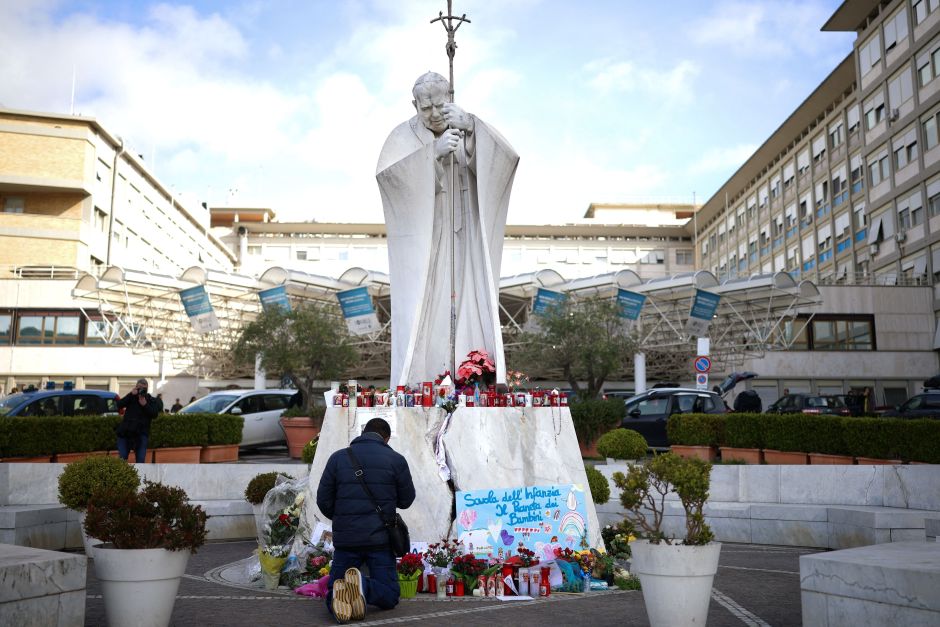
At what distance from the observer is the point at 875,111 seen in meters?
40.7

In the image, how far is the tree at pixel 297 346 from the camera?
976 inches

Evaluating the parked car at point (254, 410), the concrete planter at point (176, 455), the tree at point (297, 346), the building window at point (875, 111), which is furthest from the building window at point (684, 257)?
the concrete planter at point (176, 455)

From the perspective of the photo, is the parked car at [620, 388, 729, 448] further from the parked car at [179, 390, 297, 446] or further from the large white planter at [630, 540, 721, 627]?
the large white planter at [630, 540, 721, 627]

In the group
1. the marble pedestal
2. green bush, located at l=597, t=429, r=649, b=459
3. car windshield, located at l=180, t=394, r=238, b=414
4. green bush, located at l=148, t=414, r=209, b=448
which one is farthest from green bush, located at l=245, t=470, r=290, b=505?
car windshield, located at l=180, t=394, r=238, b=414

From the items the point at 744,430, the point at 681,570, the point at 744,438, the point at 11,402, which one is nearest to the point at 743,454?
the point at 744,438

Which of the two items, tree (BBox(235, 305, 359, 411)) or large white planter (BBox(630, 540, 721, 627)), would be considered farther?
tree (BBox(235, 305, 359, 411))

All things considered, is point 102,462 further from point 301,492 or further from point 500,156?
point 500,156

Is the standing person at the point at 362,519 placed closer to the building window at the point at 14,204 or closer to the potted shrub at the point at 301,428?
the potted shrub at the point at 301,428

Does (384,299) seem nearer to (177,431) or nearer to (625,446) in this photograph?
(177,431)

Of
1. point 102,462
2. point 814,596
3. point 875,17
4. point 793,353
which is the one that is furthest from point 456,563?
point 875,17

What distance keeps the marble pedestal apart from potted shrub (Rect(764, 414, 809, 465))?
6.57m

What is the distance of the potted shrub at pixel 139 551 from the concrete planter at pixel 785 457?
10.7 meters

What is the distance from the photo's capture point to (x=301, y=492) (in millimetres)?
A: 8625

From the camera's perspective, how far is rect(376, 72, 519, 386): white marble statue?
10.1m
